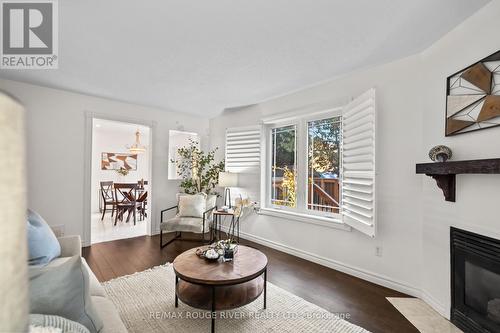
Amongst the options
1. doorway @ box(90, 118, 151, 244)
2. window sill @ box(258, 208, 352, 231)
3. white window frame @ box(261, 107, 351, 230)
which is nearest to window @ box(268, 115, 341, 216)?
white window frame @ box(261, 107, 351, 230)

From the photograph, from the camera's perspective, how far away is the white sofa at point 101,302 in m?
1.24

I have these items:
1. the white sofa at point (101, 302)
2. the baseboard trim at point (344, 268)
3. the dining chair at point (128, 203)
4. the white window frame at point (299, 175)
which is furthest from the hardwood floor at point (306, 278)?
the dining chair at point (128, 203)

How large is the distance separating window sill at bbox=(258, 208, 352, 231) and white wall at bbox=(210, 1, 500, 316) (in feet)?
0.27

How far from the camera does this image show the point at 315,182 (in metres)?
3.64

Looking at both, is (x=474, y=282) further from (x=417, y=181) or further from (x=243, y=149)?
(x=243, y=149)

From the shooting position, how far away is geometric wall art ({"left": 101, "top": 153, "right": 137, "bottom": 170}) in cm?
737

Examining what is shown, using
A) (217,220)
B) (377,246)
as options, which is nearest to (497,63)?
(377,246)

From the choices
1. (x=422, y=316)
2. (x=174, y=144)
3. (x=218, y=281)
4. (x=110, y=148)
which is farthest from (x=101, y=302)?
(x=110, y=148)

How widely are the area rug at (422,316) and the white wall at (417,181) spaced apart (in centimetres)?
9

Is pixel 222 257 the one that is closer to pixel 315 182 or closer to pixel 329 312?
pixel 329 312

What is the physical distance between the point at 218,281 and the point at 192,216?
7.96 feet

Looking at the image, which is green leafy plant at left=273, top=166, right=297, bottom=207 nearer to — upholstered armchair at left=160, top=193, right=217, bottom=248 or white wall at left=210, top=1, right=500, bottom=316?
white wall at left=210, top=1, right=500, bottom=316

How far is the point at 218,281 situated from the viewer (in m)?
1.90

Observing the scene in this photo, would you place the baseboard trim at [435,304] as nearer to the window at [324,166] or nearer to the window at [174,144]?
the window at [324,166]
